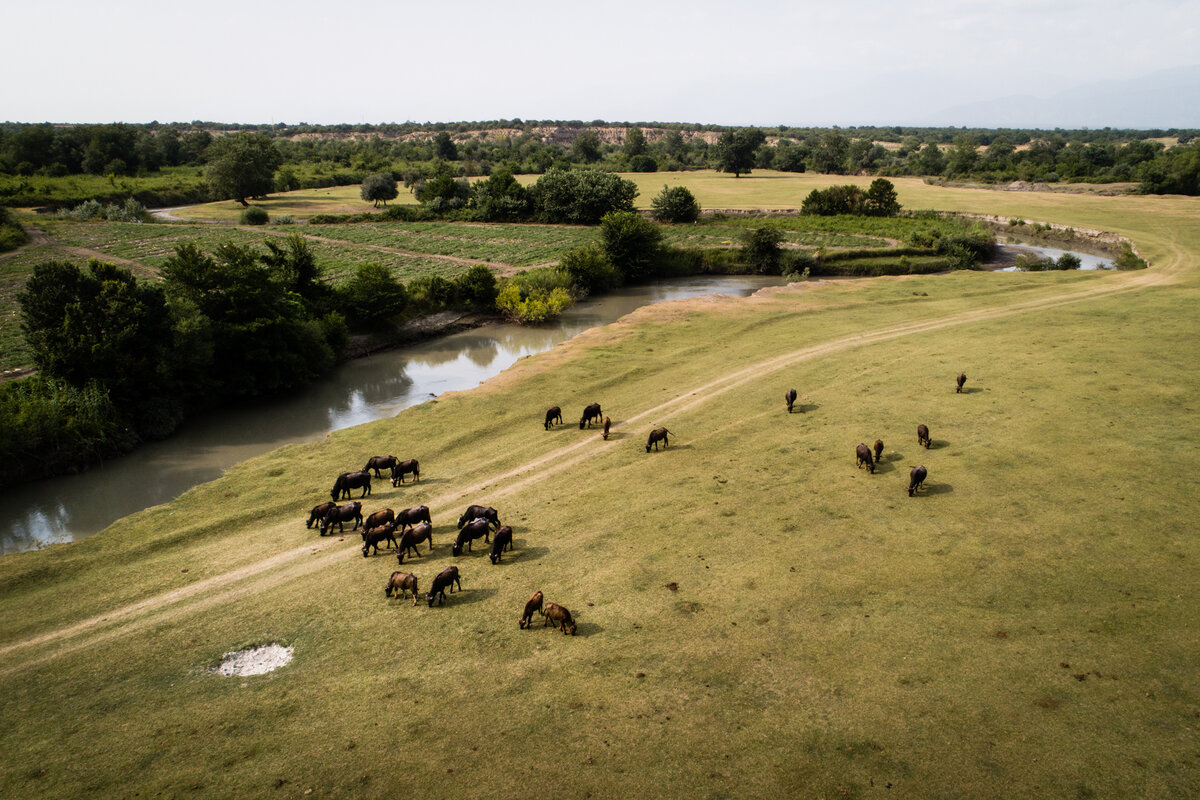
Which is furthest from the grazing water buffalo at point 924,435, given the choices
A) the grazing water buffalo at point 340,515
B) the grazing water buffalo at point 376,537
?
the grazing water buffalo at point 340,515

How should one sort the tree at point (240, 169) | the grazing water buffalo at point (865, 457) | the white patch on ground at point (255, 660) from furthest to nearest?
1. the tree at point (240, 169)
2. the grazing water buffalo at point (865, 457)
3. the white patch on ground at point (255, 660)

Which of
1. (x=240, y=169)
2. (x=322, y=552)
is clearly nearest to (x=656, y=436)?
(x=322, y=552)

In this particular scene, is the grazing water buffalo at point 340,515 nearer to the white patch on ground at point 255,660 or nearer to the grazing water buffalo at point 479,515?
the grazing water buffalo at point 479,515

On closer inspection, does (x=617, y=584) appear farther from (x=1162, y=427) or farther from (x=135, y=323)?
(x=135, y=323)

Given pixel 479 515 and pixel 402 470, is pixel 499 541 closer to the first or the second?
pixel 479 515

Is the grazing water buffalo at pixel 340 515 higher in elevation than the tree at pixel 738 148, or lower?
lower
